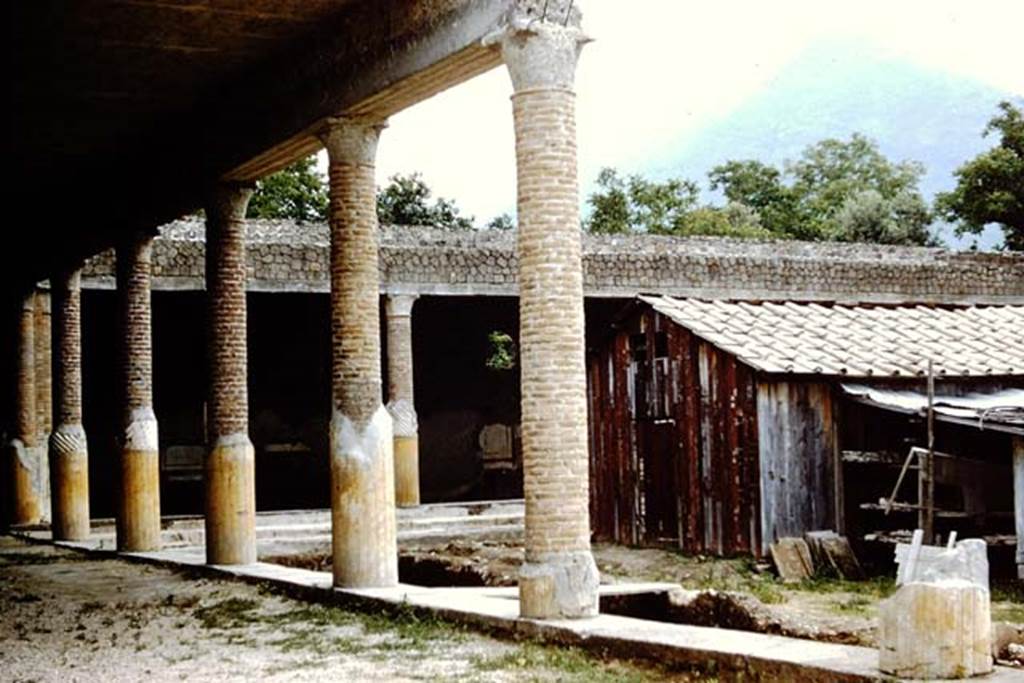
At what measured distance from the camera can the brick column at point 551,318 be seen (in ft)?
33.0

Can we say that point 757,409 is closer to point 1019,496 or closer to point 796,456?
point 796,456

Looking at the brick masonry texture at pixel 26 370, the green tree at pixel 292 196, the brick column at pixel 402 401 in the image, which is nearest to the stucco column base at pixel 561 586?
the brick column at pixel 402 401

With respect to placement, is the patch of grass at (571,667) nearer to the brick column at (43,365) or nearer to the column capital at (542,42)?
the column capital at (542,42)

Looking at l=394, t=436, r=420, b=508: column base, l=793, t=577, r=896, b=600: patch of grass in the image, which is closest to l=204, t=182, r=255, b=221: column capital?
l=793, t=577, r=896, b=600: patch of grass

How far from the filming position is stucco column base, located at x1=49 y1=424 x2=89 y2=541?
21500 millimetres

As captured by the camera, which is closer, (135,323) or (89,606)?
(89,606)

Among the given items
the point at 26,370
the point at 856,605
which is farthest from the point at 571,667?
the point at 26,370

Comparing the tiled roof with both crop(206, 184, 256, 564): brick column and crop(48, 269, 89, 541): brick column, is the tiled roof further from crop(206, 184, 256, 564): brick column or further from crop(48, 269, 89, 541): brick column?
crop(48, 269, 89, 541): brick column

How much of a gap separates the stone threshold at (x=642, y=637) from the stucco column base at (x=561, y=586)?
13 cm

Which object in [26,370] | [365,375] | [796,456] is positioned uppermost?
[26,370]

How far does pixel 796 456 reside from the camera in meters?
15.7

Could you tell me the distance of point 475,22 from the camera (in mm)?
10781

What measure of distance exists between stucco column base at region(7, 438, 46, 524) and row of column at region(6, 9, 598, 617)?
3.07 meters

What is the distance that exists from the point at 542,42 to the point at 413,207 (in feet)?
97.8
